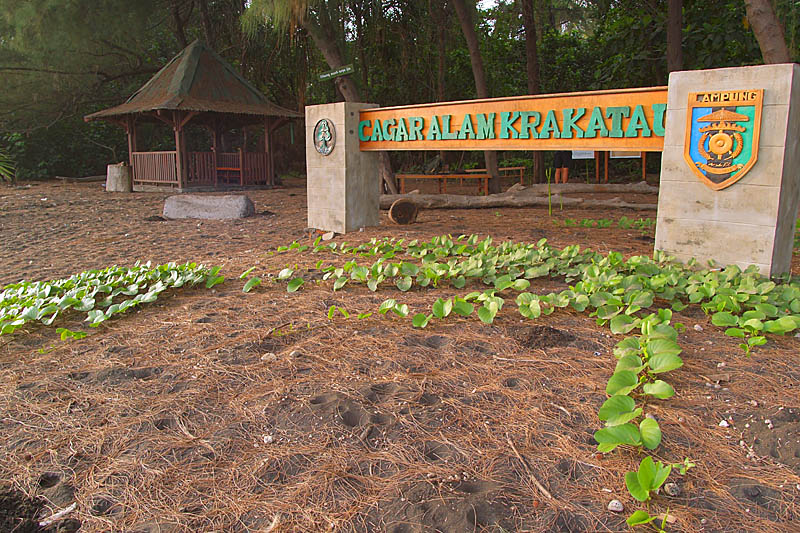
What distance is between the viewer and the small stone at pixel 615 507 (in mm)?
1723

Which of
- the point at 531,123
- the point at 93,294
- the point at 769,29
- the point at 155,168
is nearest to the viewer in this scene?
the point at 93,294

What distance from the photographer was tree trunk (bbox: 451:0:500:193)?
10.0m

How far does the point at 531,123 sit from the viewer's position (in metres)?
5.61

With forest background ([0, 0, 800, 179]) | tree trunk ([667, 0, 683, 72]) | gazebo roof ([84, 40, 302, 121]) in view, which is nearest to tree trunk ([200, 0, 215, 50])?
forest background ([0, 0, 800, 179])

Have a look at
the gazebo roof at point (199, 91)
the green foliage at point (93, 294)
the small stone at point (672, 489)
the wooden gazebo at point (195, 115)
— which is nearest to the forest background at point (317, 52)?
the gazebo roof at point (199, 91)

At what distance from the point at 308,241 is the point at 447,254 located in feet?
7.27

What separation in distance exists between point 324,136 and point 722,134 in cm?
451

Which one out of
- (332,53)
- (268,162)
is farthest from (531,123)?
(268,162)

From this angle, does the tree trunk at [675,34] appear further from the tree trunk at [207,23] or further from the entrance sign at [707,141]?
the tree trunk at [207,23]

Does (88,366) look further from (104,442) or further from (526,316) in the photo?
(526,316)

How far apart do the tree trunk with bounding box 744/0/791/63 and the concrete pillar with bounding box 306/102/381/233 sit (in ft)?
13.4

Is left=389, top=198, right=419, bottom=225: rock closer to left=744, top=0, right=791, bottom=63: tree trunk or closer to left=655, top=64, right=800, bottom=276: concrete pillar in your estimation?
left=655, top=64, right=800, bottom=276: concrete pillar

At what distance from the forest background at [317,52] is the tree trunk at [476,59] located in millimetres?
41

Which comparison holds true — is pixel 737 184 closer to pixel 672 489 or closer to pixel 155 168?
pixel 672 489
